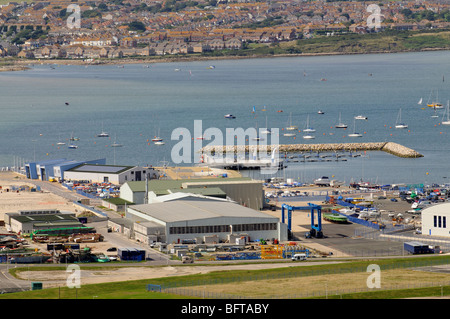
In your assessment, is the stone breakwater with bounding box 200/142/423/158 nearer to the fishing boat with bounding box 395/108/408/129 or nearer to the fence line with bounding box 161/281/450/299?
the fishing boat with bounding box 395/108/408/129

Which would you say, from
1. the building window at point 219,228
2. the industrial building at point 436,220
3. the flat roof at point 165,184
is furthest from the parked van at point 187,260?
the industrial building at point 436,220

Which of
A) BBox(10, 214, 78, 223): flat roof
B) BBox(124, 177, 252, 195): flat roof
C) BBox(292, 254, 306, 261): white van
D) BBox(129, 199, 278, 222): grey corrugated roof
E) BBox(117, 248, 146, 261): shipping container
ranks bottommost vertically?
BBox(292, 254, 306, 261): white van

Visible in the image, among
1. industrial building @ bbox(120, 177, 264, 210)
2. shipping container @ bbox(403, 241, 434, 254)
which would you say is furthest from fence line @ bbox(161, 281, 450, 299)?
industrial building @ bbox(120, 177, 264, 210)

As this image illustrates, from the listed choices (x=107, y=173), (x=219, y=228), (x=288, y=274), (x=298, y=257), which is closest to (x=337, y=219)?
(x=219, y=228)

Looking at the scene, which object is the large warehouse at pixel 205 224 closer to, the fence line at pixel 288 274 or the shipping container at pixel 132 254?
the shipping container at pixel 132 254

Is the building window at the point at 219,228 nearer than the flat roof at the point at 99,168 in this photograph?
Yes
